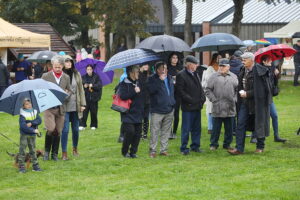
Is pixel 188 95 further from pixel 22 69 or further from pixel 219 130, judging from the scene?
pixel 22 69

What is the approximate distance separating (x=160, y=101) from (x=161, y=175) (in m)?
2.00

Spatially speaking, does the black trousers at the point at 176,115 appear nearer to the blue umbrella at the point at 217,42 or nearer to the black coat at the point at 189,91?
the blue umbrella at the point at 217,42

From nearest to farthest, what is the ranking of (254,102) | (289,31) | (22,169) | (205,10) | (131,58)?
(22,169) < (131,58) < (254,102) < (289,31) < (205,10)

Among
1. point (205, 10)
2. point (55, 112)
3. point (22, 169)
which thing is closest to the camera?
point (22, 169)

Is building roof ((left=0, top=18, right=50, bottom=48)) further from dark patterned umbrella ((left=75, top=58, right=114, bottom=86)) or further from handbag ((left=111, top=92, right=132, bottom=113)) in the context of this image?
handbag ((left=111, top=92, right=132, bottom=113))

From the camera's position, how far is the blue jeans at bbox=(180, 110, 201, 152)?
13.4 metres

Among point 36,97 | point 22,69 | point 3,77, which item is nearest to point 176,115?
point 36,97

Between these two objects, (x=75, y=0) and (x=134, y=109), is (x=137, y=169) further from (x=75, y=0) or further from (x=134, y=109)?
(x=75, y=0)

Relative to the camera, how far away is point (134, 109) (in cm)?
1278

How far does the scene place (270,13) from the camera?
3962cm

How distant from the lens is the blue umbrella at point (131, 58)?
12594mm

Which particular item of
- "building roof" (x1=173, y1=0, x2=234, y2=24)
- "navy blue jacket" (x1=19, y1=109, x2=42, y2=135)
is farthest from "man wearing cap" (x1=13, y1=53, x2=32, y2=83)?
"building roof" (x1=173, y1=0, x2=234, y2=24)

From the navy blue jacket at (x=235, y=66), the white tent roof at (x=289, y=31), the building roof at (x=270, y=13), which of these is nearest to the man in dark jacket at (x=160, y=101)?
the navy blue jacket at (x=235, y=66)

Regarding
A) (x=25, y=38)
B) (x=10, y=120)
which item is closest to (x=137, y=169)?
(x=10, y=120)
